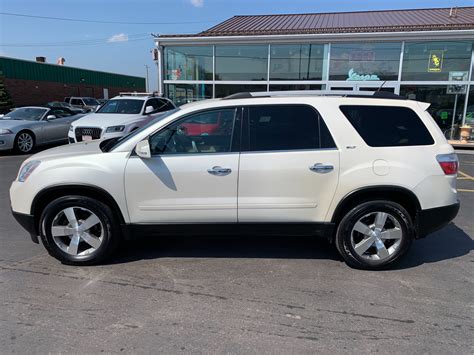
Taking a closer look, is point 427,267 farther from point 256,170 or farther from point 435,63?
point 435,63

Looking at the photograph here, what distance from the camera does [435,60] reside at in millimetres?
14570

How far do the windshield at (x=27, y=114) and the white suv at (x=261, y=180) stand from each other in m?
9.67

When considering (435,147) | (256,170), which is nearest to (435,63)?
(435,147)

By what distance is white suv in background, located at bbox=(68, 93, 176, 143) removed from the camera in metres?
10.3

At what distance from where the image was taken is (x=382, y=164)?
3.84 m

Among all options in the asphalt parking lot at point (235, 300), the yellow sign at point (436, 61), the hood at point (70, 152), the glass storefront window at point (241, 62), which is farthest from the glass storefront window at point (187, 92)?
the asphalt parking lot at point (235, 300)

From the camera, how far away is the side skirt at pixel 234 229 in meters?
3.97

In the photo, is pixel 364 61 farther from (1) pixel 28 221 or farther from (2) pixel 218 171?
(1) pixel 28 221

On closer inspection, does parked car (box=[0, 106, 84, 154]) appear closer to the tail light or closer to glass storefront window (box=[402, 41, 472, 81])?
the tail light

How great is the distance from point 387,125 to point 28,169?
12.2ft

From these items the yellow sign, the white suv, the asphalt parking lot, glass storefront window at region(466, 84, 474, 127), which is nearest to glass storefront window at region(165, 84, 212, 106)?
the yellow sign

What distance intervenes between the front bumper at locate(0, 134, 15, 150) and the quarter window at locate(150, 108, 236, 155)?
9328 millimetres

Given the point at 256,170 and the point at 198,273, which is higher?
the point at 256,170

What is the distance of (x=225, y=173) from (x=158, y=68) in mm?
14257
